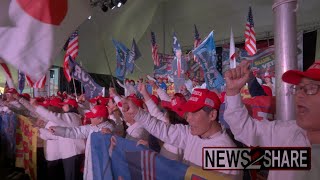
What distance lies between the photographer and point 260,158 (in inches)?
94.6

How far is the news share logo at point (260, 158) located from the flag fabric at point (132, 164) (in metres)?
0.31

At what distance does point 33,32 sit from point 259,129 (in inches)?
68.5

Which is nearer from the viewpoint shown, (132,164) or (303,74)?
(303,74)

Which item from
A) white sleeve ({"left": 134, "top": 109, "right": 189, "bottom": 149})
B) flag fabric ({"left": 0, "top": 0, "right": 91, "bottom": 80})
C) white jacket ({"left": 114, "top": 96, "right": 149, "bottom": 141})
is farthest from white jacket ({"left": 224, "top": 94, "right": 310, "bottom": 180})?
white jacket ({"left": 114, "top": 96, "right": 149, "bottom": 141})

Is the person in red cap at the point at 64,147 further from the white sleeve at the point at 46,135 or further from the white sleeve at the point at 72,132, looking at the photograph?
the white sleeve at the point at 72,132

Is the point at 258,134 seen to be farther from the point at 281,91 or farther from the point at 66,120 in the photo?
the point at 66,120

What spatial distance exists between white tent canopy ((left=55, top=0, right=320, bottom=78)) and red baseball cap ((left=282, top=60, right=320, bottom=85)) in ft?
51.2

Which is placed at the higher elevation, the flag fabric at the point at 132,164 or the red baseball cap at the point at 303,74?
the red baseball cap at the point at 303,74

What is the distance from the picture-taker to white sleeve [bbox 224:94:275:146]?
257cm

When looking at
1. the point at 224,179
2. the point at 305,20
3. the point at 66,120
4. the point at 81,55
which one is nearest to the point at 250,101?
the point at 224,179

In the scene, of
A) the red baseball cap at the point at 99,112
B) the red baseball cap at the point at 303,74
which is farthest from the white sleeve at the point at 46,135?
the red baseball cap at the point at 303,74

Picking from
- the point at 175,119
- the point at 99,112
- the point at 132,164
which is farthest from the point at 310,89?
the point at 99,112

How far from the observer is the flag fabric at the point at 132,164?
7.25 feet

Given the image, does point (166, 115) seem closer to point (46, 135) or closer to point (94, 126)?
point (94, 126)
